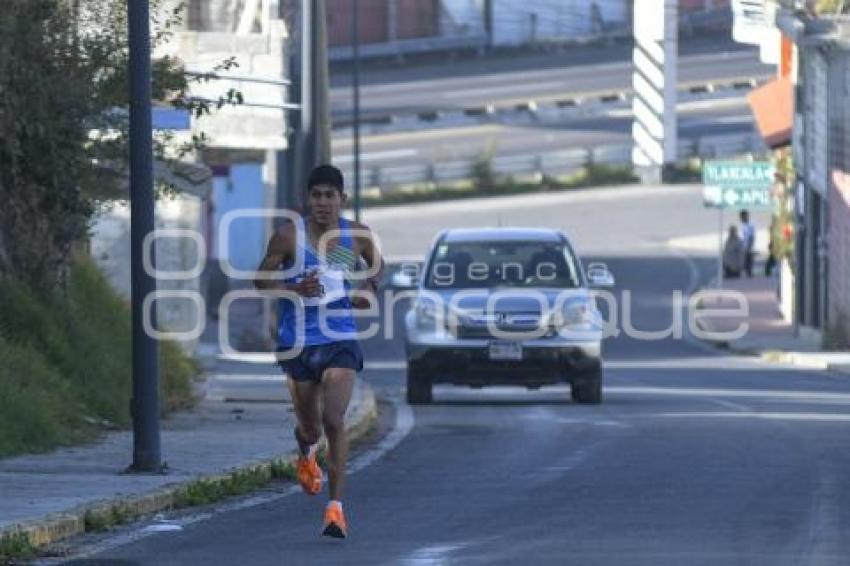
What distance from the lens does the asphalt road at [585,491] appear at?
39.4 feet

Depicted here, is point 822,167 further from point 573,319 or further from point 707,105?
point 707,105

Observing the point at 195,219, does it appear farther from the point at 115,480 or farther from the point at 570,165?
the point at 570,165

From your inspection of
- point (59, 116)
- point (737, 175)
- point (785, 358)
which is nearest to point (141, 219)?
point (59, 116)

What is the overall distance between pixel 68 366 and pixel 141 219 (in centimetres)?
553

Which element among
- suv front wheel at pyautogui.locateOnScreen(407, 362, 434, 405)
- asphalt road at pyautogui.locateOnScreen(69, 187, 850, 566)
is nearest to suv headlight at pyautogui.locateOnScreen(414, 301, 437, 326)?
suv front wheel at pyautogui.locateOnScreen(407, 362, 434, 405)

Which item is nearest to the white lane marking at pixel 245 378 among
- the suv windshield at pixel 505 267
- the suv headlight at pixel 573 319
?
the suv windshield at pixel 505 267

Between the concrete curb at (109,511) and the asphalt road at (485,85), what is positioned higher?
the asphalt road at (485,85)

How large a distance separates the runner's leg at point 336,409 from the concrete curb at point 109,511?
139 centimetres

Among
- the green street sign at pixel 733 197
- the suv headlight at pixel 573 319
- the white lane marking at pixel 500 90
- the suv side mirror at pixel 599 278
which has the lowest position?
the suv headlight at pixel 573 319

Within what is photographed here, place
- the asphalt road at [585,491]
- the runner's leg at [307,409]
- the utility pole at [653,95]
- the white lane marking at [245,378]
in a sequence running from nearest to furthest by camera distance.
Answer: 1. the asphalt road at [585,491]
2. the runner's leg at [307,409]
3. the utility pole at [653,95]
4. the white lane marking at [245,378]

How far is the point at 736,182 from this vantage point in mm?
49656

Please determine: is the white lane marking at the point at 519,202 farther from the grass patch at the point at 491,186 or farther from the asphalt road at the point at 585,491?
the asphalt road at the point at 585,491

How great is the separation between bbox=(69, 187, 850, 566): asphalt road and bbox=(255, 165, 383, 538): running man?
72cm

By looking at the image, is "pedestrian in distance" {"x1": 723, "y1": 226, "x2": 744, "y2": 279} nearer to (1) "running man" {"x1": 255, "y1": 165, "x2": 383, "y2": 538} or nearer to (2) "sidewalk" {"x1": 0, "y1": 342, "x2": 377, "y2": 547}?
(2) "sidewalk" {"x1": 0, "y1": 342, "x2": 377, "y2": 547}
